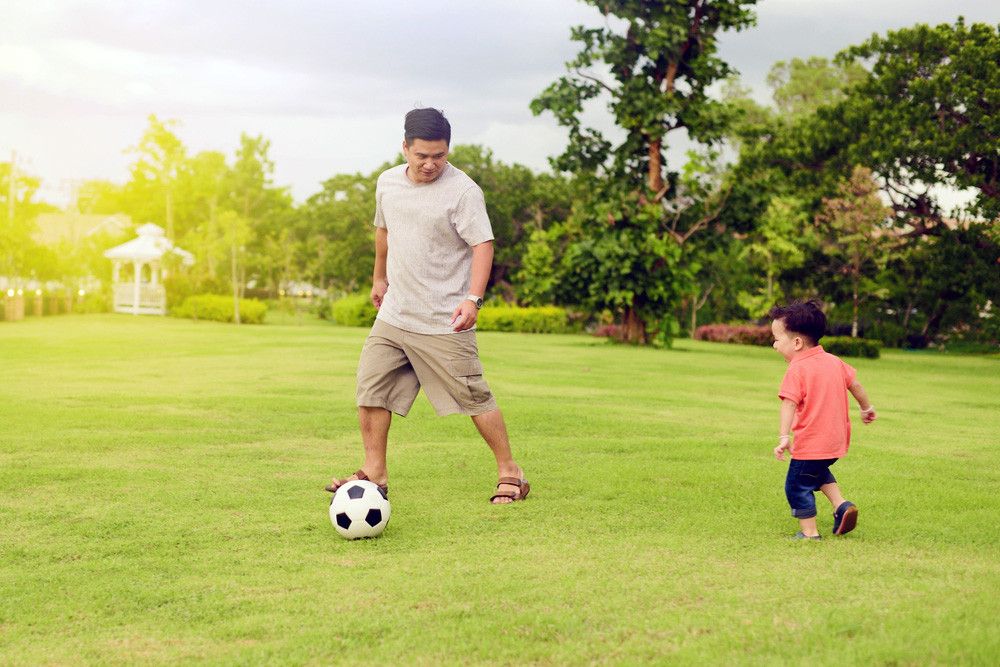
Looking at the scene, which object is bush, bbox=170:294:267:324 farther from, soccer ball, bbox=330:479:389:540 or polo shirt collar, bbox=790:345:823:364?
polo shirt collar, bbox=790:345:823:364

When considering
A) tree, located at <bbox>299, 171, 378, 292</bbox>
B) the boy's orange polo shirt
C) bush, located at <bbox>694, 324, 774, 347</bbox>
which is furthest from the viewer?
tree, located at <bbox>299, 171, 378, 292</bbox>

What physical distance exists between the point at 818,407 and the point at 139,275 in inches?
1890

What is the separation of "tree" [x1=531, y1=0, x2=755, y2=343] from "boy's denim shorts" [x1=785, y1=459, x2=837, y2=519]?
22.9 metres

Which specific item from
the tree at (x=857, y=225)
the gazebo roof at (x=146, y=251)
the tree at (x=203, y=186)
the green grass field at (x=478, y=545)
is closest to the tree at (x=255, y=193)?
the tree at (x=203, y=186)

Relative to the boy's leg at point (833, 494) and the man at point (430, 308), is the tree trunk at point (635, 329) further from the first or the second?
the boy's leg at point (833, 494)

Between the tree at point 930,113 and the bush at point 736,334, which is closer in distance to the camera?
the tree at point 930,113

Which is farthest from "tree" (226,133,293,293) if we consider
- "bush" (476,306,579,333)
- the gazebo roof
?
"bush" (476,306,579,333)

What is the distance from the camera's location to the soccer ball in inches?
220

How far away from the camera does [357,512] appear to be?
18.4ft

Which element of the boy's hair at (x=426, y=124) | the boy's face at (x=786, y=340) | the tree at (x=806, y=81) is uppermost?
the tree at (x=806, y=81)

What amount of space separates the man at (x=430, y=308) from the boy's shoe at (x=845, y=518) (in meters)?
1.90

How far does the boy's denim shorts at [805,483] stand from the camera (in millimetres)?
5703

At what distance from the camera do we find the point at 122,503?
6523 mm

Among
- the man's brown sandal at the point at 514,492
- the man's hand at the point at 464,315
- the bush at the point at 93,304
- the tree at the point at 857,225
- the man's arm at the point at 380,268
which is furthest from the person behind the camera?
the bush at the point at 93,304
